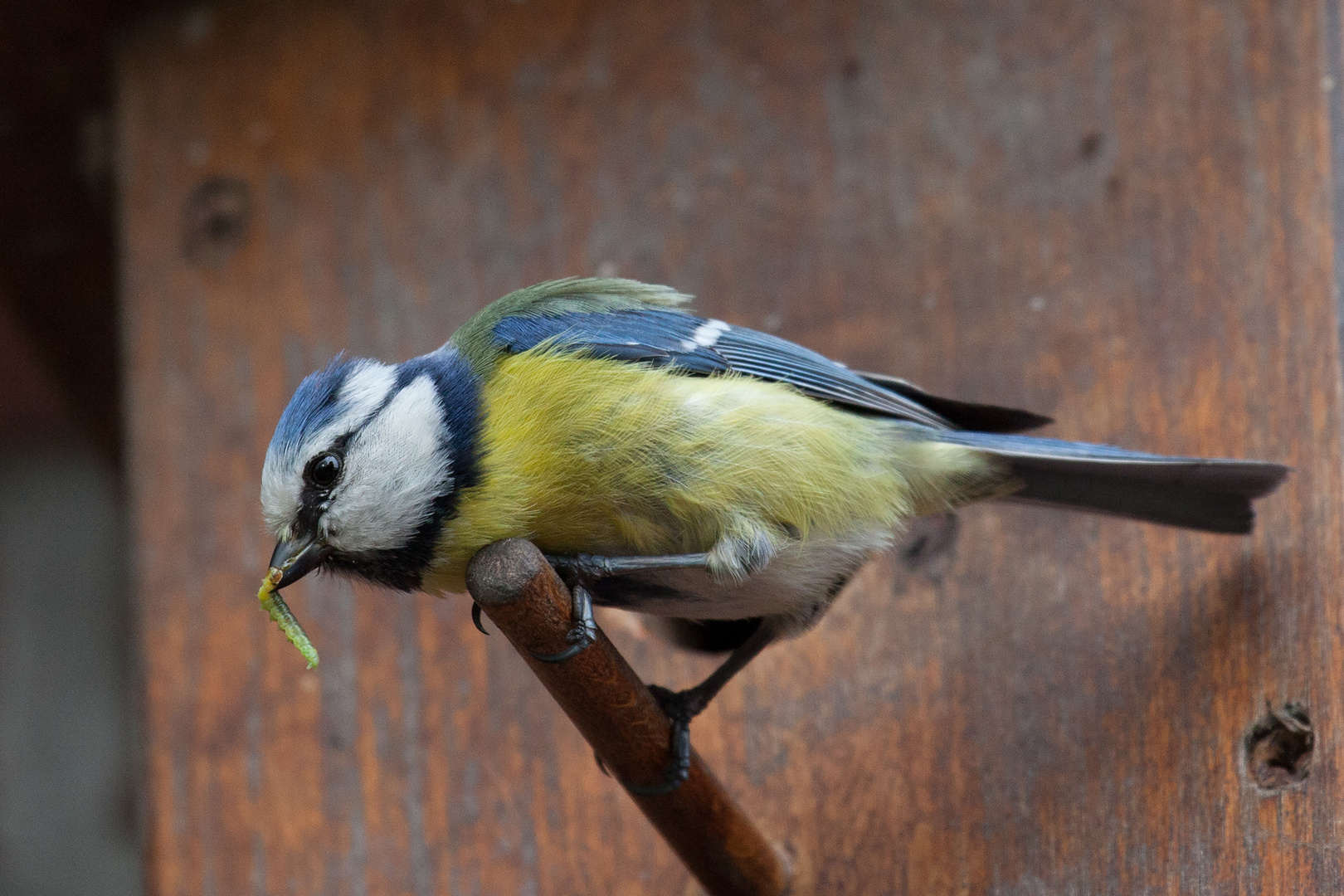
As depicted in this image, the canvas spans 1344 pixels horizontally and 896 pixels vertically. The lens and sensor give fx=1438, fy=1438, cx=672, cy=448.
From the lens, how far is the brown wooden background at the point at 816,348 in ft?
6.24

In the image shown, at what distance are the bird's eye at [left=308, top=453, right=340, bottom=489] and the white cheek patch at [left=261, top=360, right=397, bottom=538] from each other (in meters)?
0.01

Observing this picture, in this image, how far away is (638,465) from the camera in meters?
1.77

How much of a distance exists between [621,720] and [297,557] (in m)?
0.46

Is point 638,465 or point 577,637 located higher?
point 638,465

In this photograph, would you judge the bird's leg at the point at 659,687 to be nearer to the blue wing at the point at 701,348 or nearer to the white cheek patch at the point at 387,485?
the white cheek patch at the point at 387,485

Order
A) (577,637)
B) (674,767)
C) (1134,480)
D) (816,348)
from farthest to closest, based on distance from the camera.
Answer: (816,348)
(1134,480)
(674,767)
(577,637)

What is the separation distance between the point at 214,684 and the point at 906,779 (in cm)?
109

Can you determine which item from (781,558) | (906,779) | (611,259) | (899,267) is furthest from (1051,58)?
(906,779)

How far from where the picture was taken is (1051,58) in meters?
2.32

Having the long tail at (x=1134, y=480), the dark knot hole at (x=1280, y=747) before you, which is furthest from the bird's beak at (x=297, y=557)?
the dark knot hole at (x=1280, y=747)

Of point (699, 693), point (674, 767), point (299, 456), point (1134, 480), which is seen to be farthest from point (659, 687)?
point (1134, 480)

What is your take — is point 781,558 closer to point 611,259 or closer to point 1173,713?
point 1173,713

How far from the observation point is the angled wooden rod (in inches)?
59.3

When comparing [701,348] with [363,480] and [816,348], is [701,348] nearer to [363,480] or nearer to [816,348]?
[816,348]
